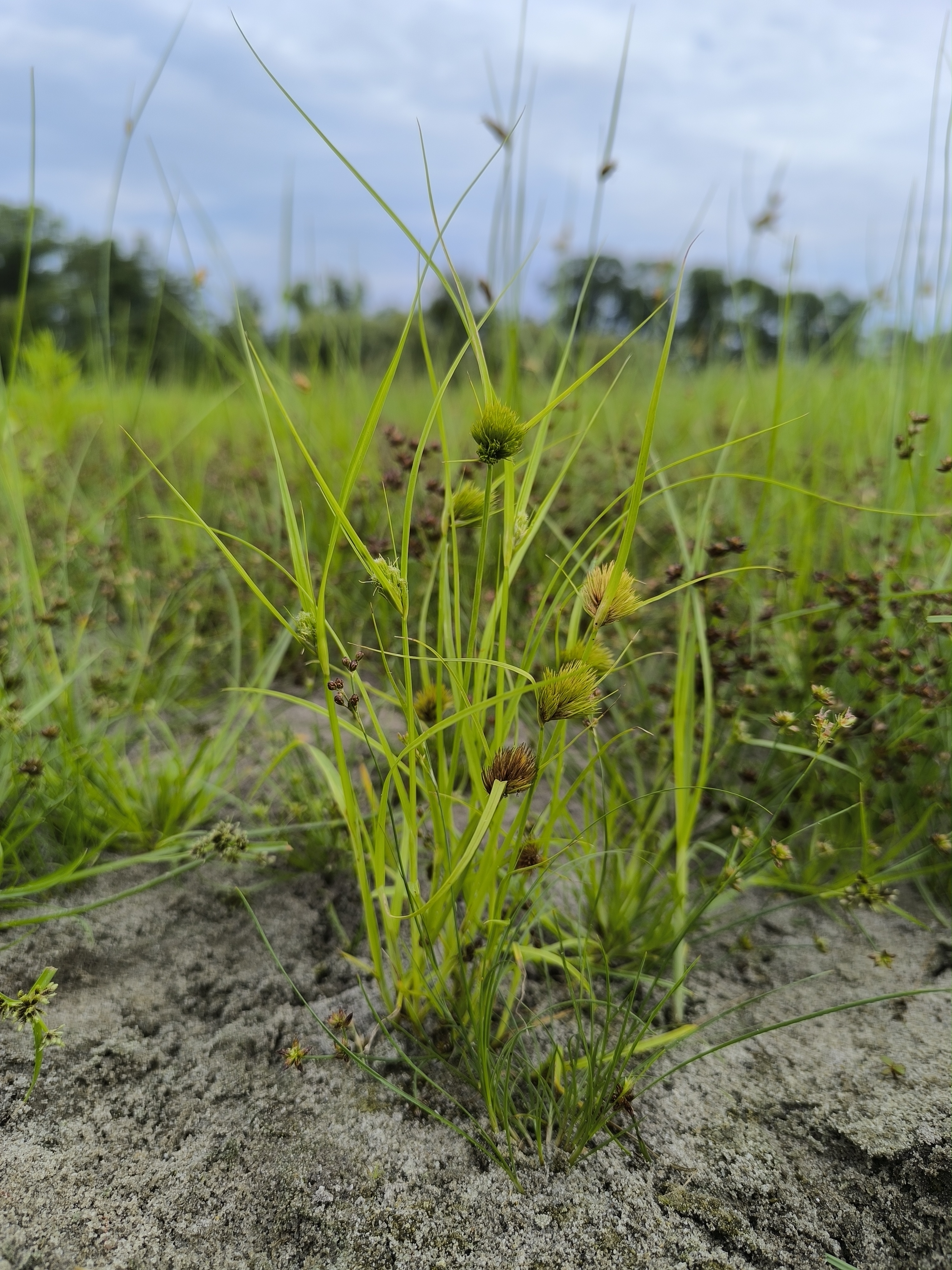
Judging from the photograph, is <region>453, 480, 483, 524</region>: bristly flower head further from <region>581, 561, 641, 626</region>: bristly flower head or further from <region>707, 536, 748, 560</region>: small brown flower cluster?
<region>707, 536, 748, 560</region>: small brown flower cluster

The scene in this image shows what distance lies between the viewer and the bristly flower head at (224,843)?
110 cm

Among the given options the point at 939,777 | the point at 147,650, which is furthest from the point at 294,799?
the point at 939,777

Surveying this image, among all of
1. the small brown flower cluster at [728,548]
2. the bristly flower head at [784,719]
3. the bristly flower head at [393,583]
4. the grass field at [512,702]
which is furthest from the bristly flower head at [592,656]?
the small brown flower cluster at [728,548]

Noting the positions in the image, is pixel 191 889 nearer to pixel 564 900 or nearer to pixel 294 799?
pixel 294 799

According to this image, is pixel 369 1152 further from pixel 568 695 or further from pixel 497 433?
pixel 497 433

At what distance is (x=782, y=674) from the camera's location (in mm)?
1612

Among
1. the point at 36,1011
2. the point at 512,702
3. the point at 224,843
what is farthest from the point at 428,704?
the point at 36,1011

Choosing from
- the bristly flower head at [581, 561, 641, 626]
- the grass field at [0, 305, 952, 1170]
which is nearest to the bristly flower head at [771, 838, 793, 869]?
the grass field at [0, 305, 952, 1170]

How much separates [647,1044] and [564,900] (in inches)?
11.3

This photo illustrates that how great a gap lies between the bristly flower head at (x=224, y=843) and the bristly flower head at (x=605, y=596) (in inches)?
25.3

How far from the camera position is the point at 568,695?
0.72 metres

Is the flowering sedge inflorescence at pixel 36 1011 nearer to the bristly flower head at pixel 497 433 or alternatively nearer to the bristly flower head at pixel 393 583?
the bristly flower head at pixel 393 583

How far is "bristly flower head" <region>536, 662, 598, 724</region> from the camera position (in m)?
0.72

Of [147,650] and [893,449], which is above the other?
[893,449]
